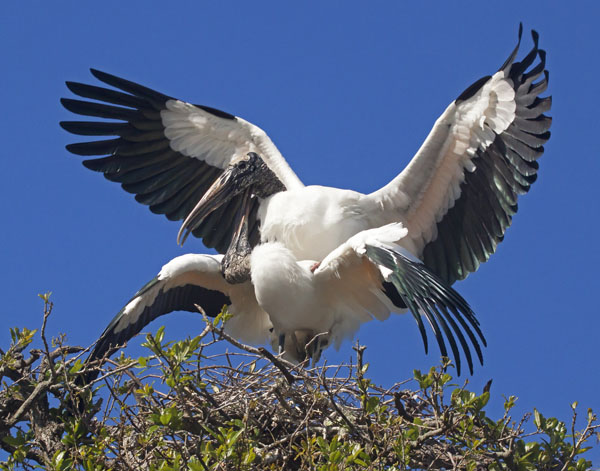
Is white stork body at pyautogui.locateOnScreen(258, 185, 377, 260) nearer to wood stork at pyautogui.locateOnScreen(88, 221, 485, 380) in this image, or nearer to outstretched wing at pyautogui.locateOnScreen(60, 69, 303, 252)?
wood stork at pyautogui.locateOnScreen(88, 221, 485, 380)

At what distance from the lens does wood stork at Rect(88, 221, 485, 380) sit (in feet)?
23.0

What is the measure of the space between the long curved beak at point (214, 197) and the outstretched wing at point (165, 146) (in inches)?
8.0

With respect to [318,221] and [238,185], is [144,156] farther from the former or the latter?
[318,221]

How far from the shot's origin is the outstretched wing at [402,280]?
6695mm

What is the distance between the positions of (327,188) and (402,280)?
1354mm

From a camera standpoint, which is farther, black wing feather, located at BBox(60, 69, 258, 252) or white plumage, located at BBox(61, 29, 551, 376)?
black wing feather, located at BBox(60, 69, 258, 252)

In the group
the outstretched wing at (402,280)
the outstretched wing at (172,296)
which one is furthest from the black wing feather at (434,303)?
the outstretched wing at (172,296)

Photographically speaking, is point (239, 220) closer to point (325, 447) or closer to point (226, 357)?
point (226, 357)

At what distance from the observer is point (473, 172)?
8.22 meters

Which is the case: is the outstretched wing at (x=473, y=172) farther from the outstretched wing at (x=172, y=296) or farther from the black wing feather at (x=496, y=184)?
the outstretched wing at (x=172, y=296)

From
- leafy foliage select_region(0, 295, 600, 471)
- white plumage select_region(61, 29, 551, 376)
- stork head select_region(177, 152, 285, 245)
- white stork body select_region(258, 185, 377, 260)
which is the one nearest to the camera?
leafy foliage select_region(0, 295, 600, 471)

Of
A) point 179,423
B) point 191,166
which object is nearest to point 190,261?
point 191,166

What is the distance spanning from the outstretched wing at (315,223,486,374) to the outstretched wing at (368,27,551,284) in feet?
2.41

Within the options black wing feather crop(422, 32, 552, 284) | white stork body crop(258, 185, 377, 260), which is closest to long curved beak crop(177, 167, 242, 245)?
white stork body crop(258, 185, 377, 260)
